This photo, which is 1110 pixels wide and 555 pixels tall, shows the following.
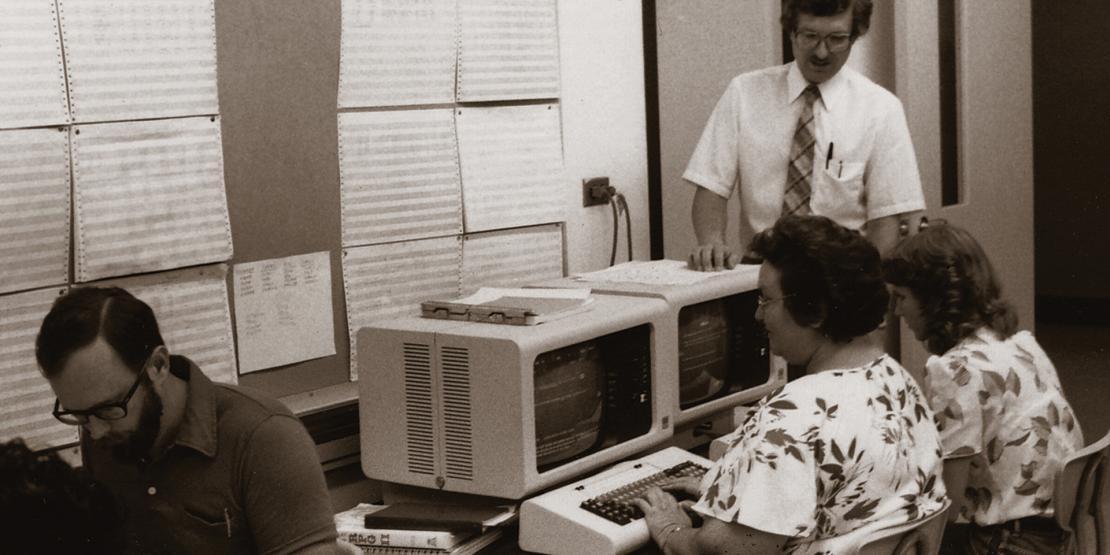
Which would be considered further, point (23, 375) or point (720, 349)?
point (720, 349)

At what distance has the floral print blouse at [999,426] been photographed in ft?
8.34

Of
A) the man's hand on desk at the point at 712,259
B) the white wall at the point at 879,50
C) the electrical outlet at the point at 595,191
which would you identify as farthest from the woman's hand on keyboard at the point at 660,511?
the white wall at the point at 879,50

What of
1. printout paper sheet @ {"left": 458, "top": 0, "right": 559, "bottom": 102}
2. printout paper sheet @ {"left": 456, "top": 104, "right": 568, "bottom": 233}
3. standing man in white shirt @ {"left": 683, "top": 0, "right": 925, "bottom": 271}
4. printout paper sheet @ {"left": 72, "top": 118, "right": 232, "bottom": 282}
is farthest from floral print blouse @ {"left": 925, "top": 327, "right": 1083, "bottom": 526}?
printout paper sheet @ {"left": 72, "top": 118, "right": 232, "bottom": 282}

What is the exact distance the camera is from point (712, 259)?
2.85 metres

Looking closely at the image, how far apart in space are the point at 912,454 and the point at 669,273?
2.71ft

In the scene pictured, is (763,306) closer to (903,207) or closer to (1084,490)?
(1084,490)

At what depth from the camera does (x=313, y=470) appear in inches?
73.8

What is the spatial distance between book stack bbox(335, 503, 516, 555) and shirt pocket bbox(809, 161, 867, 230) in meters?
1.33

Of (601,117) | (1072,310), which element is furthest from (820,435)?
(1072,310)

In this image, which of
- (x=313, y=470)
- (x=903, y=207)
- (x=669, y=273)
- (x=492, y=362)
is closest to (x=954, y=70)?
(x=903, y=207)

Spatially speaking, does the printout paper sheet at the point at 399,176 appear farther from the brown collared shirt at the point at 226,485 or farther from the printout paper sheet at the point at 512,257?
the brown collared shirt at the point at 226,485

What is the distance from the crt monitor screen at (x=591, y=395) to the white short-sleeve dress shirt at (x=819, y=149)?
2.93ft

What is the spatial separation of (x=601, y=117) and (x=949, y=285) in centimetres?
106

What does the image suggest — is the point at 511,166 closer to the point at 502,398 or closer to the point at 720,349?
the point at 720,349
